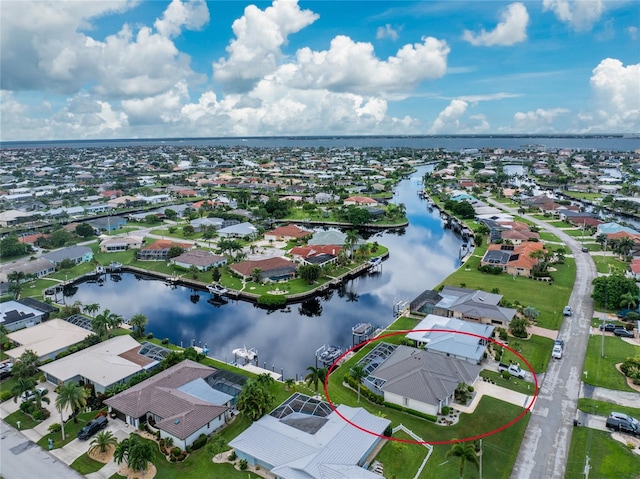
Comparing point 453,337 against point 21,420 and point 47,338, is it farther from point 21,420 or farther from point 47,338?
point 47,338

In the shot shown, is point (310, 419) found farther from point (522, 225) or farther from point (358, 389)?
point (522, 225)

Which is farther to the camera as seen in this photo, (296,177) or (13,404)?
(296,177)

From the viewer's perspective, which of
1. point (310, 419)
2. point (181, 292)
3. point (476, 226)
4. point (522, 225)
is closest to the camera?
point (310, 419)

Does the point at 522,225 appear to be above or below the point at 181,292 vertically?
above

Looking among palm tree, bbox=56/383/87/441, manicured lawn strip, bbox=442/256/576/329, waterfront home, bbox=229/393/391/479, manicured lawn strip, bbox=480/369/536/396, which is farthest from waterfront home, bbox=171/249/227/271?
manicured lawn strip, bbox=480/369/536/396

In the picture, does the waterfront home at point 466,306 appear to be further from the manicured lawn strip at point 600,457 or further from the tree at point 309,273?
the manicured lawn strip at point 600,457

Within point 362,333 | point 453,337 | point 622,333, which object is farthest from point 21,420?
point 622,333

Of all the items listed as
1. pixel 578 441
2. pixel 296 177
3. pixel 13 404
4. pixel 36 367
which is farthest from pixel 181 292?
pixel 296 177
